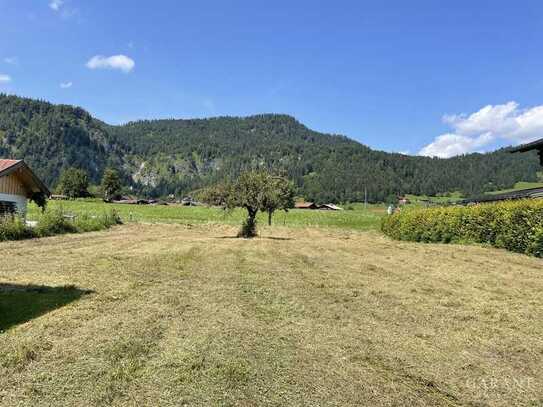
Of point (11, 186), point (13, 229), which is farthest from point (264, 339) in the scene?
point (11, 186)

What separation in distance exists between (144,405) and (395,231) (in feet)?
112

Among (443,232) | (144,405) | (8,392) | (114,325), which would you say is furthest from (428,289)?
(443,232)

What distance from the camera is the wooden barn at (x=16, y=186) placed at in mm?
23102

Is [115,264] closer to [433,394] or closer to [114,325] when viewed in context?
[114,325]

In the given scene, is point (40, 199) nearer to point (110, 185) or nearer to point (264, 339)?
point (264, 339)

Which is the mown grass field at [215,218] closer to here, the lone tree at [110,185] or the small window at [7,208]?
the small window at [7,208]

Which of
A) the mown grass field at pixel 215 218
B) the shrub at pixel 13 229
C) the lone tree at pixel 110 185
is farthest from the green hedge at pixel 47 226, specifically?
the lone tree at pixel 110 185

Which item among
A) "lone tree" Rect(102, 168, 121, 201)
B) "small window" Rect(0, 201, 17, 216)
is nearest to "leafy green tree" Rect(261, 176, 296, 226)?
"small window" Rect(0, 201, 17, 216)

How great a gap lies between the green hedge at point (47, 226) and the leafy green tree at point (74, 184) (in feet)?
330

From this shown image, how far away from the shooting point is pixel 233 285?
1017 cm

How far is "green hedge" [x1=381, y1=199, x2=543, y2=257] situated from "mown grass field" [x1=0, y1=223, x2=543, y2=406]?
23.7 ft

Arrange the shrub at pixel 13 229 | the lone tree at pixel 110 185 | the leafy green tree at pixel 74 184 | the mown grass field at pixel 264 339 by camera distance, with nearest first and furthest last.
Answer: the mown grass field at pixel 264 339
the shrub at pixel 13 229
the leafy green tree at pixel 74 184
the lone tree at pixel 110 185

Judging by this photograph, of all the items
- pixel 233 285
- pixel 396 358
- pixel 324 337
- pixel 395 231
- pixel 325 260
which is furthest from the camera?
pixel 395 231

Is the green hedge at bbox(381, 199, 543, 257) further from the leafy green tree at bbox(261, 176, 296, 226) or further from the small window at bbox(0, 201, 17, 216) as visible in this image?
the small window at bbox(0, 201, 17, 216)
